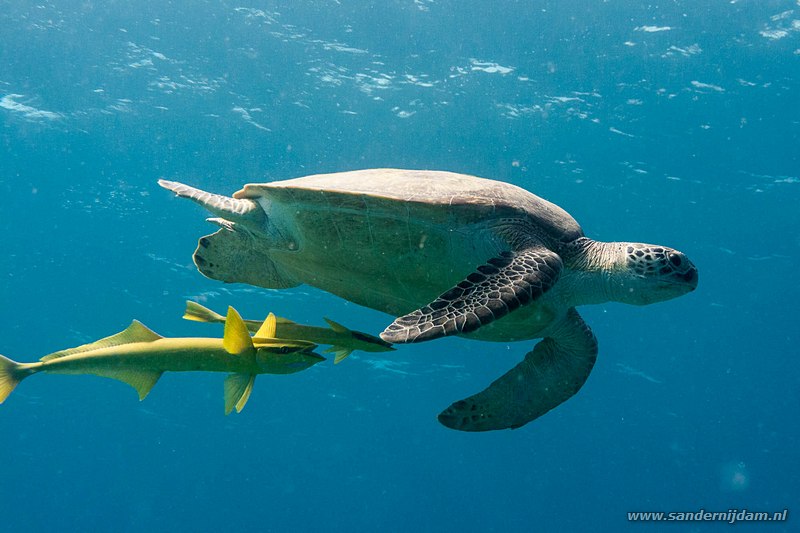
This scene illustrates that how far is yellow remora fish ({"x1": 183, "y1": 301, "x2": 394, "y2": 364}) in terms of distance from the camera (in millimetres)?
2879

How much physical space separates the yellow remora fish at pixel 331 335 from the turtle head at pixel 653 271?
86.8 inches

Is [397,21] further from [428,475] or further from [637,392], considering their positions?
[428,475]

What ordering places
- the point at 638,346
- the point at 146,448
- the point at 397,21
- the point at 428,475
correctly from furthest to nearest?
the point at 428,475
the point at 146,448
the point at 638,346
the point at 397,21

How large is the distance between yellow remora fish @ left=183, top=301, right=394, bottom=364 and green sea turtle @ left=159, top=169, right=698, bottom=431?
513 mm

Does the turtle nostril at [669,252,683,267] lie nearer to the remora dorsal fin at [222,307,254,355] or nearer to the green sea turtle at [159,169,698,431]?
the green sea turtle at [159,169,698,431]

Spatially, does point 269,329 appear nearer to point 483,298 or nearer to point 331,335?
point 331,335

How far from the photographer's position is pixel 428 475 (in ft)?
175

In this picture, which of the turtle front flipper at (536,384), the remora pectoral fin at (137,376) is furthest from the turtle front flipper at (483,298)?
the remora pectoral fin at (137,376)

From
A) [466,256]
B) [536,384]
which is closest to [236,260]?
[466,256]

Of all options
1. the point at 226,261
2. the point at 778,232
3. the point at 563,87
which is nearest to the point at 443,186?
the point at 226,261

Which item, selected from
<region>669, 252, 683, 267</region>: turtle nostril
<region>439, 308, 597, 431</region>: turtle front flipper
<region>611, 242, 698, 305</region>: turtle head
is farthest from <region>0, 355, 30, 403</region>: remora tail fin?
<region>669, 252, 683, 267</region>: turtle nostril

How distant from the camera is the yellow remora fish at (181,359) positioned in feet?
9.21

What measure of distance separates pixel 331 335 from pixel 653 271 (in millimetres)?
2636

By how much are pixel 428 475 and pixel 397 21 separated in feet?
167
